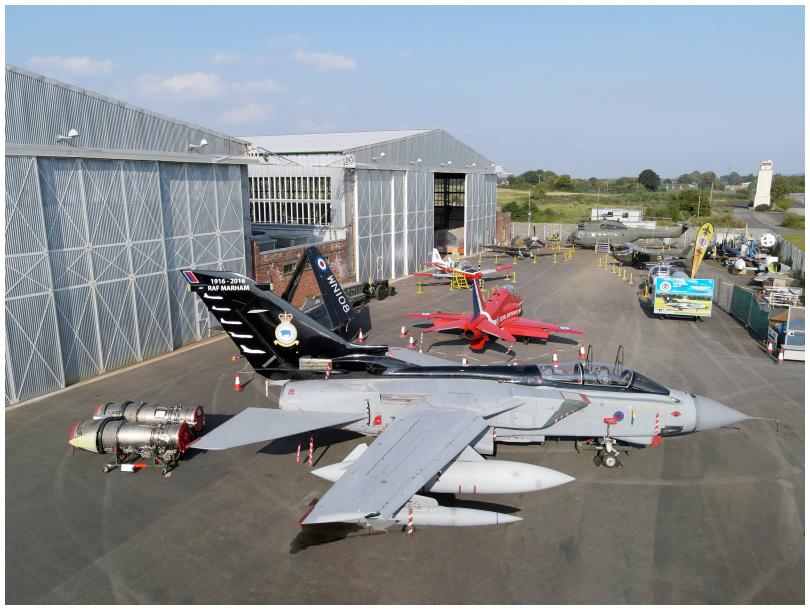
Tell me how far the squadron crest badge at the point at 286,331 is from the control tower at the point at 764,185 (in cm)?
13639

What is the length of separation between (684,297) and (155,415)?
27.7 metres

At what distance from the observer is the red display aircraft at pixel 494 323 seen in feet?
82.4

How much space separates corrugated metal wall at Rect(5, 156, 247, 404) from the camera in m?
18.9

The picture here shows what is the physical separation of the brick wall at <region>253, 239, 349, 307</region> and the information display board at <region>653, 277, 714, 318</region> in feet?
66.5

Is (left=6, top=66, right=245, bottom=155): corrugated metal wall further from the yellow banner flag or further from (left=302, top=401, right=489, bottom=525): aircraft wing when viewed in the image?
the yellow banner flag

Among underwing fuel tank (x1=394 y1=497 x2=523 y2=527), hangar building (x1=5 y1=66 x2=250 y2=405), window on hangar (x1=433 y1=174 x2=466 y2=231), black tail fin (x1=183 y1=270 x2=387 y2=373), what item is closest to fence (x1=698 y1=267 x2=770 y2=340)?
black tail fin (x1=183 y1=270 x2=387 y2=373)

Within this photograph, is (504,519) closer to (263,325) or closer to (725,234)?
(263,325)

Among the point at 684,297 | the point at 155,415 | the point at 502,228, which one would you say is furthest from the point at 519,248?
the point at 155,415

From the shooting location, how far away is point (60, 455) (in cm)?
1543

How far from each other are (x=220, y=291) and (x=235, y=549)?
25.3ft

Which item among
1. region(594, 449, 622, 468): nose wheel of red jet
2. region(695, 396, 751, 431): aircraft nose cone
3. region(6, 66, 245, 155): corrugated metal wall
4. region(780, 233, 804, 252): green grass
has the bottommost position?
region(594, 449, 622, 468): nose wheel of red jet

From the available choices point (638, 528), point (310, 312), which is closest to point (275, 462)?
point (638, 528)

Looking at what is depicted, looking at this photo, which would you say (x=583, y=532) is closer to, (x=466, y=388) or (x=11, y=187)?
(x=466, y=388)

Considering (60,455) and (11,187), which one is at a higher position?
(11,187)
